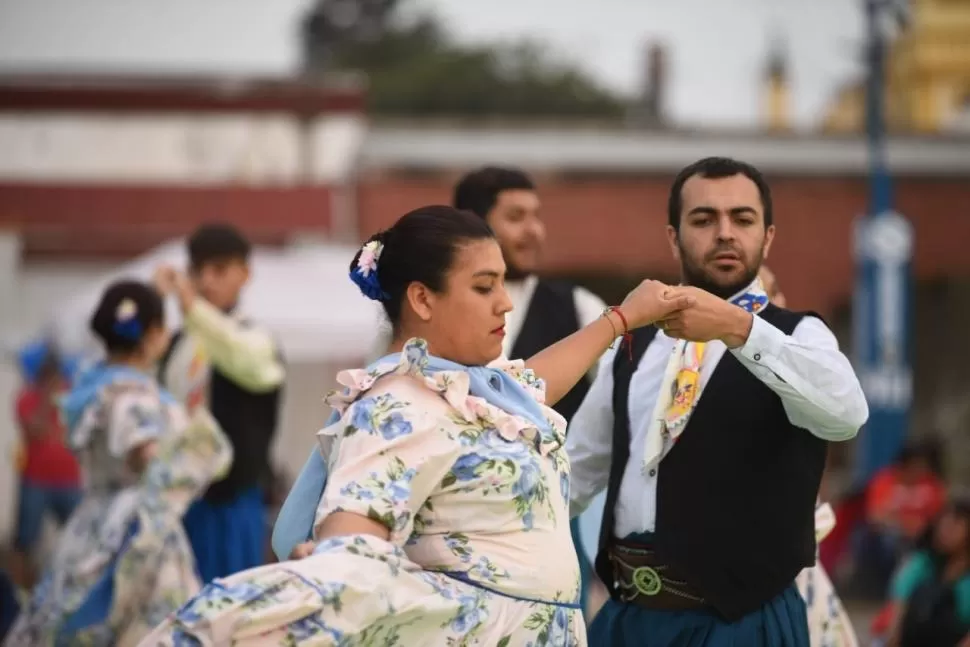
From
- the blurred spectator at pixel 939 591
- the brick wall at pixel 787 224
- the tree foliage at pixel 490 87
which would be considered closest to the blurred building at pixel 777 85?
the tree foliage at pixel 490 87

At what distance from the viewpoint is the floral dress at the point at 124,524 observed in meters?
7.25

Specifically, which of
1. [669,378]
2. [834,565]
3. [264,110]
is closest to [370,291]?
[669,378]

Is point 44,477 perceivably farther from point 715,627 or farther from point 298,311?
point 715,627

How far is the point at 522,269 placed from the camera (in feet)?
21.4

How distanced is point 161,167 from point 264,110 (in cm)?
132

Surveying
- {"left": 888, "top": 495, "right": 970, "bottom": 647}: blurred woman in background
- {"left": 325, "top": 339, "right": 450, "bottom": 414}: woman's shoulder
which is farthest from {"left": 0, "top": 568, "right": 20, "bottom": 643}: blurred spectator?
{"left": 325, "top": 339, "right": 450, "bottom": 414}: woman's shoulder

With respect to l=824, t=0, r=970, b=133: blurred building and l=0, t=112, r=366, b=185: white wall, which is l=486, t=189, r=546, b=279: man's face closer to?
l=0, t=112, r=366, b=185: white wall

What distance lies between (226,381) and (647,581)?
3.41 metres

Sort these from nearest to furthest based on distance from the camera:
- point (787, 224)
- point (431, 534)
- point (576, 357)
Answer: point (431, 534) < point (576, 357) < point (787, 224)

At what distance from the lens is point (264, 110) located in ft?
71.0

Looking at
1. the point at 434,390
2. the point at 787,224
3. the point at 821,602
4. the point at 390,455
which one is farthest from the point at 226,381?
the point at 787,224

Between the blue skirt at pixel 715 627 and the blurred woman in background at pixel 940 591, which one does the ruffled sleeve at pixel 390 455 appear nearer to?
the blue skirt at pixel 715 627

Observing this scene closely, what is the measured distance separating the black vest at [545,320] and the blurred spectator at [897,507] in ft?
22.9

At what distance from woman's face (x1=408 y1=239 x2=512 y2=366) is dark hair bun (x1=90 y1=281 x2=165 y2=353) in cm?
337
